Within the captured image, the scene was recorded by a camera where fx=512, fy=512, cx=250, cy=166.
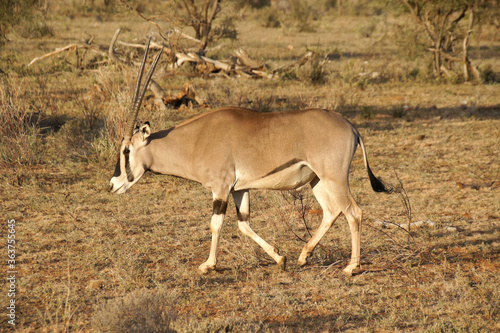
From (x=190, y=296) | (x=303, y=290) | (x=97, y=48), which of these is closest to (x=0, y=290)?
(x=190, y=296)

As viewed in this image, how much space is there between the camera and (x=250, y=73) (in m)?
16.8

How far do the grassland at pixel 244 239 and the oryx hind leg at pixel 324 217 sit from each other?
186mm

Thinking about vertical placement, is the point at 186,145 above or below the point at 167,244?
above

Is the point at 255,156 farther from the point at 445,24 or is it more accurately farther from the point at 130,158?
the point at 445,24

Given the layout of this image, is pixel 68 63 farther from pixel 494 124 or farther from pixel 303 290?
pixel 303 290

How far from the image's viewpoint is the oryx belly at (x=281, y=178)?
521cm

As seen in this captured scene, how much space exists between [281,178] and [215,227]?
33.9 inches

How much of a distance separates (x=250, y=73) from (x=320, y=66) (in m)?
2.37

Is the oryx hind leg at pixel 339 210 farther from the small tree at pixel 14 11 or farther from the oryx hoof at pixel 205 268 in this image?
the small tree at pixel 14 11


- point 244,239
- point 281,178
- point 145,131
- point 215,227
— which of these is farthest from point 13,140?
point 281,178

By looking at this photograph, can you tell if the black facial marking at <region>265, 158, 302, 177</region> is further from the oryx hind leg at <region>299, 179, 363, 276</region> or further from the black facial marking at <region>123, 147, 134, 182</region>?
the black facial marking at <region>123, 147, 134, 182</region>

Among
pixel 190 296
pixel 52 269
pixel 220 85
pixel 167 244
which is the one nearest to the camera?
pixel 190 296

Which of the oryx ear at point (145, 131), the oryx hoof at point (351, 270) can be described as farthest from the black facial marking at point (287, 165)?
the oryx ear at point (145, 131)

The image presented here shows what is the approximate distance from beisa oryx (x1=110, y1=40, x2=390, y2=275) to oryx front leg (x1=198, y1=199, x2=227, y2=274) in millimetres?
10
